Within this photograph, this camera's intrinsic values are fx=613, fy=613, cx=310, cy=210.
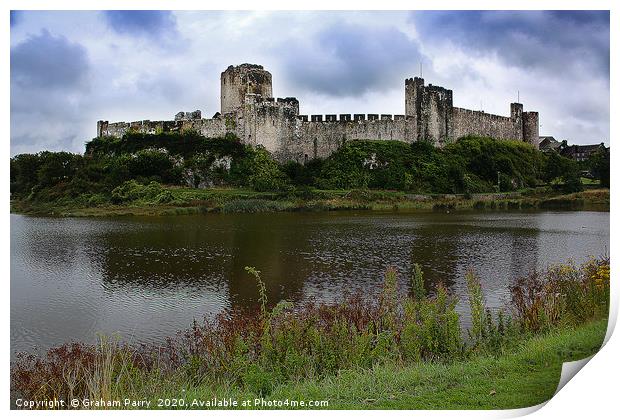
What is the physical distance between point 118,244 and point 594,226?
1058 centimetres

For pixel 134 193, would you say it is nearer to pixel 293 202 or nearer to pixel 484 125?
pixel 293 202

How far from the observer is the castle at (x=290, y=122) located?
31656 mm

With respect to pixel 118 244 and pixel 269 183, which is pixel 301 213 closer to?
pixel 269 183

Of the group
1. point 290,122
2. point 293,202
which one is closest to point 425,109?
point 290,122

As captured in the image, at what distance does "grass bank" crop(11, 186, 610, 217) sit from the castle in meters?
4.96

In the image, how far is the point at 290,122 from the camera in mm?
31906

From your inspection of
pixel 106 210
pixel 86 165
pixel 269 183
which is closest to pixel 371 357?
pixel 106 210

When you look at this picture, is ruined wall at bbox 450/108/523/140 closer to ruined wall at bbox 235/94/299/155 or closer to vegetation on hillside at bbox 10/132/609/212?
vegetation on hillside at bbox 10/132/609/212

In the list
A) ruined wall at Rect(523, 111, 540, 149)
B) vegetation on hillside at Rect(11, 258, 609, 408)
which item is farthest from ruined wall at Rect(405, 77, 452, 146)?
vegetation on hillside at Rect(11, 258, 609, 408)

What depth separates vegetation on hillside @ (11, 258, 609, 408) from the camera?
5.55 meters

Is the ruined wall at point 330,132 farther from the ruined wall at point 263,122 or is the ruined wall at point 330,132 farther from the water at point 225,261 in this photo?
the water at point 225,261

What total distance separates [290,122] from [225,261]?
20.9m

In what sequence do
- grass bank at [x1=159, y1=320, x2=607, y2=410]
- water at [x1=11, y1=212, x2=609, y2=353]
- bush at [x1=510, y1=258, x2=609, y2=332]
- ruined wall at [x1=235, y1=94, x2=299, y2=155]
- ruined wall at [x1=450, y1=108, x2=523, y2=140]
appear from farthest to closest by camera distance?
ruined wall at [x1=450, y1=108, x2=523, y2=140], ruined wall at [x1=235, y1=94, x2=299, y2=155], water at [x1=11, y1=212, x2=609, y2=353], bush at [x1=510, y1=258, x2=609, y2=332], grass bank at [x1=159, y1=320, x2=607, y2=410]

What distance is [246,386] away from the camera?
217 inches
